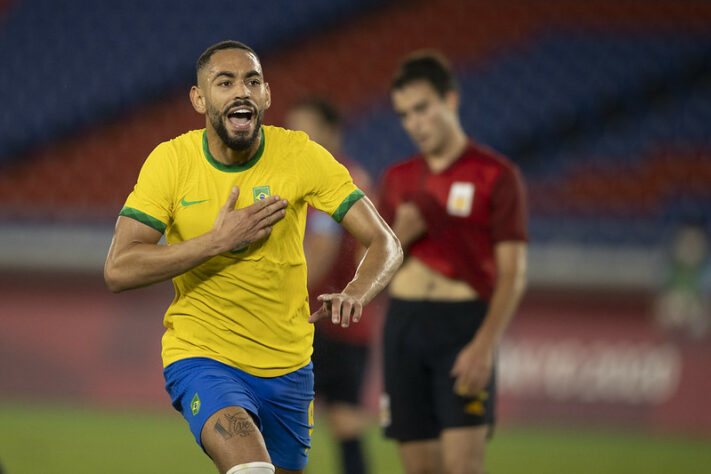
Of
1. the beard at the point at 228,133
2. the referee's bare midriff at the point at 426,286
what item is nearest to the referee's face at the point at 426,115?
the referee's bare midriff at the point at 426,286

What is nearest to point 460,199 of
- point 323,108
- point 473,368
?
point 473,368

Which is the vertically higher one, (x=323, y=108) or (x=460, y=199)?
(x=323, y=108)

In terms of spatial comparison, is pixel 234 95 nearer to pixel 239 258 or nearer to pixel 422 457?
pixel 239 258

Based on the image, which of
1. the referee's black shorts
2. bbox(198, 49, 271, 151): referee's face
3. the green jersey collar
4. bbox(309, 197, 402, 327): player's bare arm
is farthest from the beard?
the referee's black shorts

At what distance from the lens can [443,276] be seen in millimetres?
5020

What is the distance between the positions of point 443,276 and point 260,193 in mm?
1640

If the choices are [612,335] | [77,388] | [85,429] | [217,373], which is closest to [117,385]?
[77,388]

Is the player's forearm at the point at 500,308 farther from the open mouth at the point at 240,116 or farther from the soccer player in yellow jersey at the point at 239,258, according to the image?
the open mouth at the point at 240,116

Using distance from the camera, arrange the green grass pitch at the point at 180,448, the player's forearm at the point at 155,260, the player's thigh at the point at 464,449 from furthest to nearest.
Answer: the green grass pitch at the point at 180,448
the player's thigh at the point at 464,449
the player's forearm at the point at 155,260

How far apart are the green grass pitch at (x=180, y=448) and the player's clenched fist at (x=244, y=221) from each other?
4.04 metres

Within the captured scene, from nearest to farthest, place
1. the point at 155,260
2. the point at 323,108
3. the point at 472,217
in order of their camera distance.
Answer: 1. the point at 155,260
2. the point at 472,217
3. the point at 323,108

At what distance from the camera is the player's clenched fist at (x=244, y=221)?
3.34 meters

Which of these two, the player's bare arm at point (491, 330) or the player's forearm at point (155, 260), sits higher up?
the player's forearm at point (155, 260)

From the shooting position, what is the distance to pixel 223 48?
3.49 meters
